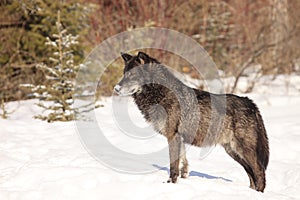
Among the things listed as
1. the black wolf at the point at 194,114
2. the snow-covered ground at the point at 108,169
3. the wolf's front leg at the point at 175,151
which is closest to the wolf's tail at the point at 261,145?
the black wolf at the point at 194,114

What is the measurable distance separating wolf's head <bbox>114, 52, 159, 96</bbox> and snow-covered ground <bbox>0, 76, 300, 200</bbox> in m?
1.07

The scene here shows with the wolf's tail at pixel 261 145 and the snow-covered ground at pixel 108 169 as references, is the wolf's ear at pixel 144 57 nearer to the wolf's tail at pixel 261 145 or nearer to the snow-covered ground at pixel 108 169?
the snow-covered ground at pixel 108 169

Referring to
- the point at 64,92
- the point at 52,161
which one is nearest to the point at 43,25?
the point at 64,92

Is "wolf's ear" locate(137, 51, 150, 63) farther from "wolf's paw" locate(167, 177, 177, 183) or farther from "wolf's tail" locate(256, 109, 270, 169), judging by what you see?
"wolf's tail" locate(256, 109, 270, 169)

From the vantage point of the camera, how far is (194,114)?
5.31 m

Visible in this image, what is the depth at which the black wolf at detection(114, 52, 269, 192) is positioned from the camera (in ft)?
17.0

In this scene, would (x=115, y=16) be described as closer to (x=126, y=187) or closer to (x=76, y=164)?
(x=76, y=164)

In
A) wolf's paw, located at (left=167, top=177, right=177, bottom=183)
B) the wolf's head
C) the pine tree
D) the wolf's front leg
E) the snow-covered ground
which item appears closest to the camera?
the snow-covered ground

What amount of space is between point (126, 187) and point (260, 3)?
17.8m

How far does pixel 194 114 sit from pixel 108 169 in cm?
136

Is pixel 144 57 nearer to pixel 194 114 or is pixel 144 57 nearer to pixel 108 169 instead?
pixel 194 114

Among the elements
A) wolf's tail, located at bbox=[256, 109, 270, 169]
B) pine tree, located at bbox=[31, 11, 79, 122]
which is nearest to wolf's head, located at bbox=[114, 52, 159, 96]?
wolf's tail, located at bbox=[256, 109, 270, 169]

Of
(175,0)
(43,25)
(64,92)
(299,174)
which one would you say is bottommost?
(299,174)

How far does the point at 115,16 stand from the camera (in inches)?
590
